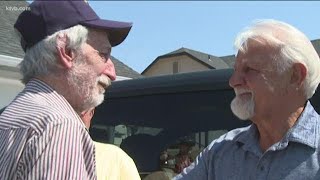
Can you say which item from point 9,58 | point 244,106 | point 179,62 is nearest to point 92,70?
point 244,106

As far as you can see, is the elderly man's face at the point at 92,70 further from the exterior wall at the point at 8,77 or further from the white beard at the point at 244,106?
the exterior wall at the point at 8,77

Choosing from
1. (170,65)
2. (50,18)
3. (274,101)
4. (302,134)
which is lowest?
(170,65)

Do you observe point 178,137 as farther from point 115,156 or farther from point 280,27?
point 280,27

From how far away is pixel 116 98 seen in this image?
350cm

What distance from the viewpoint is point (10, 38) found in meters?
10.5

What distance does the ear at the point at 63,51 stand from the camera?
1.81 meters

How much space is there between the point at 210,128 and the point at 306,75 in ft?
2.56

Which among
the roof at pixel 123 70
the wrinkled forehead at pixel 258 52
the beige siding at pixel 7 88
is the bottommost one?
the roof at pixel 123 70

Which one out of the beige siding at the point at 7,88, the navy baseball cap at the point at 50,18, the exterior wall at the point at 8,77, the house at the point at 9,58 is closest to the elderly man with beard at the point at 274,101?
the navy baseball cap at the point at 50,18

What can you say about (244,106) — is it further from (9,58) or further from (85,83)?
(9,58)

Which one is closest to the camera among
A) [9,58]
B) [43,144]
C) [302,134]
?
[43,144]

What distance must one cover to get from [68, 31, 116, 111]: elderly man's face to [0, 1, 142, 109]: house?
6430 mm

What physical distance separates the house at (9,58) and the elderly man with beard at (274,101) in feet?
20.9

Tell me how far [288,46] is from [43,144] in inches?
46.4
